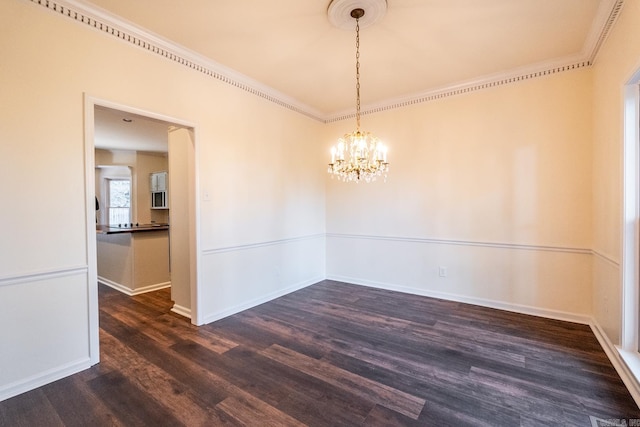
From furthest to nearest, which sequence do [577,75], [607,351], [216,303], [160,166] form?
Result: [160,166] → [216,303] → [577,75] → [607,351]

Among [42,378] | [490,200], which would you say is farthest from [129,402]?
[490,200]

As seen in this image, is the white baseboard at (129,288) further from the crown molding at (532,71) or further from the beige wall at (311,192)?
the crown molding at (532,71)

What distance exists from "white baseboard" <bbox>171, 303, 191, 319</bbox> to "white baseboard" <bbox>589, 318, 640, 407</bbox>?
13.2 ft

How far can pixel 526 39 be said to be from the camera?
108 inches

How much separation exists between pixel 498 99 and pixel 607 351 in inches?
113

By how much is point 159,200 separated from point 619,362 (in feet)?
26.7

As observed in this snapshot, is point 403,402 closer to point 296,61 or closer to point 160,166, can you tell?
point 296,61

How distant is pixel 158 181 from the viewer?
6832mm

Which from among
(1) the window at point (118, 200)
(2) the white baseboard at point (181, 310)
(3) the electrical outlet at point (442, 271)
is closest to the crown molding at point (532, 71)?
(3) the electrical outlet at point (442, 271)

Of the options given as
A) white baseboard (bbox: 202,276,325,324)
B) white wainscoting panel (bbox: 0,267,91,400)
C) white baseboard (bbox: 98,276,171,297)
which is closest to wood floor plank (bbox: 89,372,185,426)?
white wainscoting panel (bbox: 0,267,91,400)

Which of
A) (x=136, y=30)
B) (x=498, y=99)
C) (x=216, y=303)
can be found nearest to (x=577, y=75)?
(x=498, y=99)

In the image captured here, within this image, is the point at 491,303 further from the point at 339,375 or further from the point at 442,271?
the point at 339,375

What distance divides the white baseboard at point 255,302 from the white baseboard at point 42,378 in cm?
110

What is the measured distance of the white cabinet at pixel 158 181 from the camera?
668 cm
